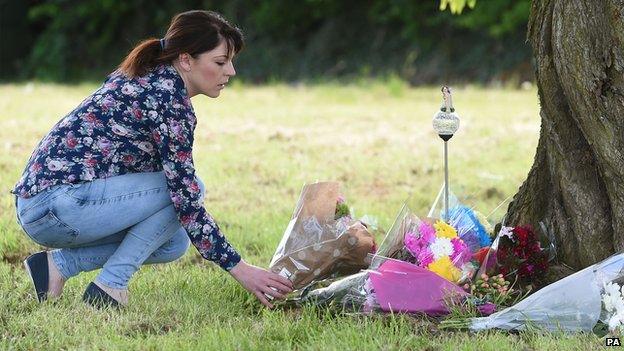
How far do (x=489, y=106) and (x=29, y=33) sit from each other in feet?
40.6

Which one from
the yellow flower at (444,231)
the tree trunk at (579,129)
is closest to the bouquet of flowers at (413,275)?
the yellow flower at (444,231)

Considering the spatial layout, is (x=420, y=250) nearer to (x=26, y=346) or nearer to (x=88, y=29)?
(x=26, y=346)

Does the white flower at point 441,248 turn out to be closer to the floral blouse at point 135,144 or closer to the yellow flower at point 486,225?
the yellow flower at point 486,225

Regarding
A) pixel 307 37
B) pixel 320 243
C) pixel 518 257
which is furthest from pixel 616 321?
pixel 307 37

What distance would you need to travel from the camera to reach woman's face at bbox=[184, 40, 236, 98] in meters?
3.65

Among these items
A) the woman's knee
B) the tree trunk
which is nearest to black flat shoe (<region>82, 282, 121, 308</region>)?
the woman's knee

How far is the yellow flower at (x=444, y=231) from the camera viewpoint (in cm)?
378

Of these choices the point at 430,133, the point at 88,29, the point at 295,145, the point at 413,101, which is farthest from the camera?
the point at 88,29

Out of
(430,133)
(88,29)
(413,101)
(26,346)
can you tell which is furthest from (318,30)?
(26,346)

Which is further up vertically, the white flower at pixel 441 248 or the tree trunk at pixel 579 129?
the tree trunk at pixel 579 129

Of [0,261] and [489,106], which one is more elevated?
[489,106]

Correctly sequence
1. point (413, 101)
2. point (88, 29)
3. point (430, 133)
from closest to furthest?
point (430, 133), point (413, 101), point (88, 29)

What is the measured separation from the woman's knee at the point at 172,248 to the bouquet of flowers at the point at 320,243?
0.37 metres

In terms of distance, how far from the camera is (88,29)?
63.8 ft
